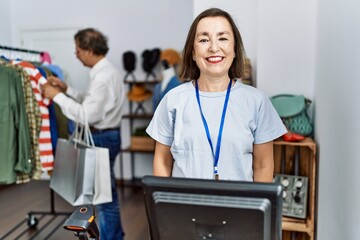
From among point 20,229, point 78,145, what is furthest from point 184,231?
point 20,229

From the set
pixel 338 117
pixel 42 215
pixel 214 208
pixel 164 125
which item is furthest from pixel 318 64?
pixel 42 215

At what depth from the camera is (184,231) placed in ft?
2.45

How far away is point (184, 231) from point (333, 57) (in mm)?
1194

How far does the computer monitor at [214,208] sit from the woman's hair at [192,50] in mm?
512

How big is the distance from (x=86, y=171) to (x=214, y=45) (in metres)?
1.43

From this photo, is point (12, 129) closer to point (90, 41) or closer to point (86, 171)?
point (86, 171)

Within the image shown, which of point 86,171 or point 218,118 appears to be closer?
point 218,118

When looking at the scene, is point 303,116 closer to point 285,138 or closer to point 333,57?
point 285,138

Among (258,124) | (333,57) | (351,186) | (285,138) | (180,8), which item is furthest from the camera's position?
(180,8)

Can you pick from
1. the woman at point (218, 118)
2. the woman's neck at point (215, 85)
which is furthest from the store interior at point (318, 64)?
the woman's neck at point (215, 85)

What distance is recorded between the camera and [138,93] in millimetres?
3912

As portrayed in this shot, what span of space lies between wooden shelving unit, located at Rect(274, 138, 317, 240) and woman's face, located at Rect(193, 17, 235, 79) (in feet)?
3.24

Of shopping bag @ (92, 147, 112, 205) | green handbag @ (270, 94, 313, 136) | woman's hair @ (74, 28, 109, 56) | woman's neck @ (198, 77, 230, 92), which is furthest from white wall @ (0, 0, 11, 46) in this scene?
woman's neck @ (198, 77, 230, 92)

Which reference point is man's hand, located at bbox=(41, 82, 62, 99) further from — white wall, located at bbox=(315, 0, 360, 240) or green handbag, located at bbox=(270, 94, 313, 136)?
white wall, located at bbox=(315, 0, 360, 240)
